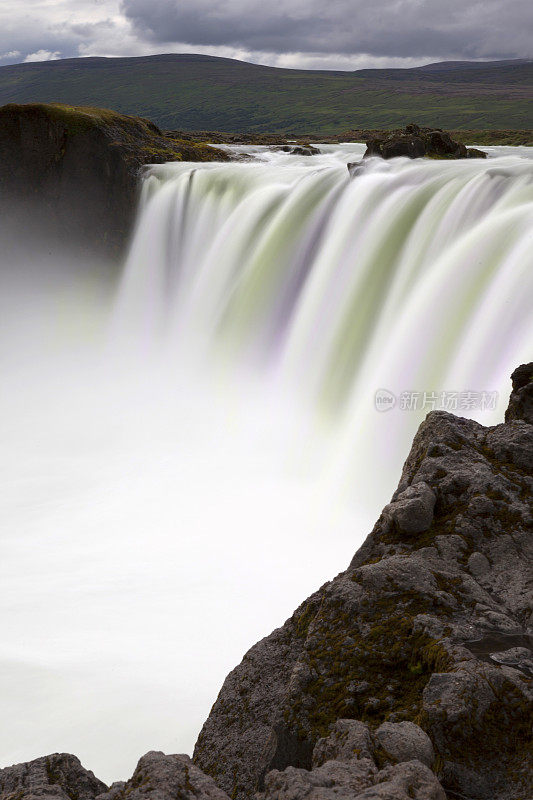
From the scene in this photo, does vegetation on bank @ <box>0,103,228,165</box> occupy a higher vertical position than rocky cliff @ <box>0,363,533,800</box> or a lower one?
higher

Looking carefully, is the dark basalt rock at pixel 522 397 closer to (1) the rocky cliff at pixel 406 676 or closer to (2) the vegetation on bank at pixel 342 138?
(1) the rocky cliff at pixel 406 676

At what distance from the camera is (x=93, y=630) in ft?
26.8

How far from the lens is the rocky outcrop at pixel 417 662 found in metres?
2.82

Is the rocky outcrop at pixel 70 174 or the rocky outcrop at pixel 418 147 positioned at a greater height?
the rocky outcrop at pixel 70 174

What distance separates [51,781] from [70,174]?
66.4ft

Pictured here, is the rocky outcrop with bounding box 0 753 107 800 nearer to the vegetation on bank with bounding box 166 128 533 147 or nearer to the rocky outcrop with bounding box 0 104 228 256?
the rocky outcrop with bounding box 0 104 228 256

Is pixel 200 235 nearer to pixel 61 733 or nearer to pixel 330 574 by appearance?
pixel 330 574

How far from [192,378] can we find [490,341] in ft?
28.7

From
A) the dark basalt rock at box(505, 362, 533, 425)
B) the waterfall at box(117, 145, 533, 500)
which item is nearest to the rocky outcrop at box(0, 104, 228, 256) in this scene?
the waterfall at box(117, 145, 533, 500)

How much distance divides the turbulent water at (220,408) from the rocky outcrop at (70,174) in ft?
3.37

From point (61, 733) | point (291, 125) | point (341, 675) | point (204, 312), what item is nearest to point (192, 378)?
point (204, 312)

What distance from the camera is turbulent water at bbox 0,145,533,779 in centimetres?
766

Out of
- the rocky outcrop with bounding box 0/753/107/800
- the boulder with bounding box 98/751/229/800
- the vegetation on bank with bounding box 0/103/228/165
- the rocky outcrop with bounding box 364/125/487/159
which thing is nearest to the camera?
the boulder with bounding box 98/751/229/800

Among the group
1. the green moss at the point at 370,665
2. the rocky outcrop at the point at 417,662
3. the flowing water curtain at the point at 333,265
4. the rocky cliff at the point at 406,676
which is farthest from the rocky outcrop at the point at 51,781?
the flowing water curtain at the point at 333,265
